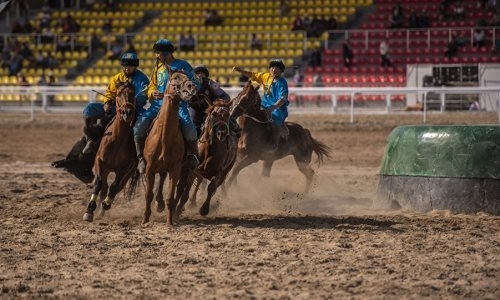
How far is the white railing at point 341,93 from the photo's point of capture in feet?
92.7

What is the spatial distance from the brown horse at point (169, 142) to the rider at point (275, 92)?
3589mm

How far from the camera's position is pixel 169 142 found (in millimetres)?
11664

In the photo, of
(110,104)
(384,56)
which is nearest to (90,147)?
(110,104)

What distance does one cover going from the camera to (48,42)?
140ft

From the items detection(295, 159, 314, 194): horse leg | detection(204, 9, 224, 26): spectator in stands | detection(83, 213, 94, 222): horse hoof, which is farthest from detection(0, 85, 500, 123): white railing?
detection(83, 213, 94, 222): horse hoof

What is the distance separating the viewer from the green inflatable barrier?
1234 cm

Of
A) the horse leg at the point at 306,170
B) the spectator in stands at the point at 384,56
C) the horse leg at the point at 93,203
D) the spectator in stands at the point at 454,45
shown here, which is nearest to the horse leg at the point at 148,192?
the horse leg at the point at 93,203

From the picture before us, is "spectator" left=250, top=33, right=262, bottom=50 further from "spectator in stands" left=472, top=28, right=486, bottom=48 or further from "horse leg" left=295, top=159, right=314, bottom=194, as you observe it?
"horse leg" left=295, top=159, right=314, bottom=194

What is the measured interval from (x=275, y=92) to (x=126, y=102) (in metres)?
4.11

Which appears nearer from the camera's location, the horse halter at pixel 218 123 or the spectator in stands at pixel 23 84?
the horse halter at pixel 218 123

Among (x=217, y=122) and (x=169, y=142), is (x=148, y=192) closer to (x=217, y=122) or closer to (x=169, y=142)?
(x=169, y=142)

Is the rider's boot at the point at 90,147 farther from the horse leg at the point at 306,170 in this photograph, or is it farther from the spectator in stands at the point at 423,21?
the spectator in stands at the point at 423,21

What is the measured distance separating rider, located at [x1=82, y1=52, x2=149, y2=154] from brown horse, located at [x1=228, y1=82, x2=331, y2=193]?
2143 millimetres

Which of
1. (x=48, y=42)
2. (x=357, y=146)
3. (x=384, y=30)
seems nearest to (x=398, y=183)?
(x=357, y=146)
